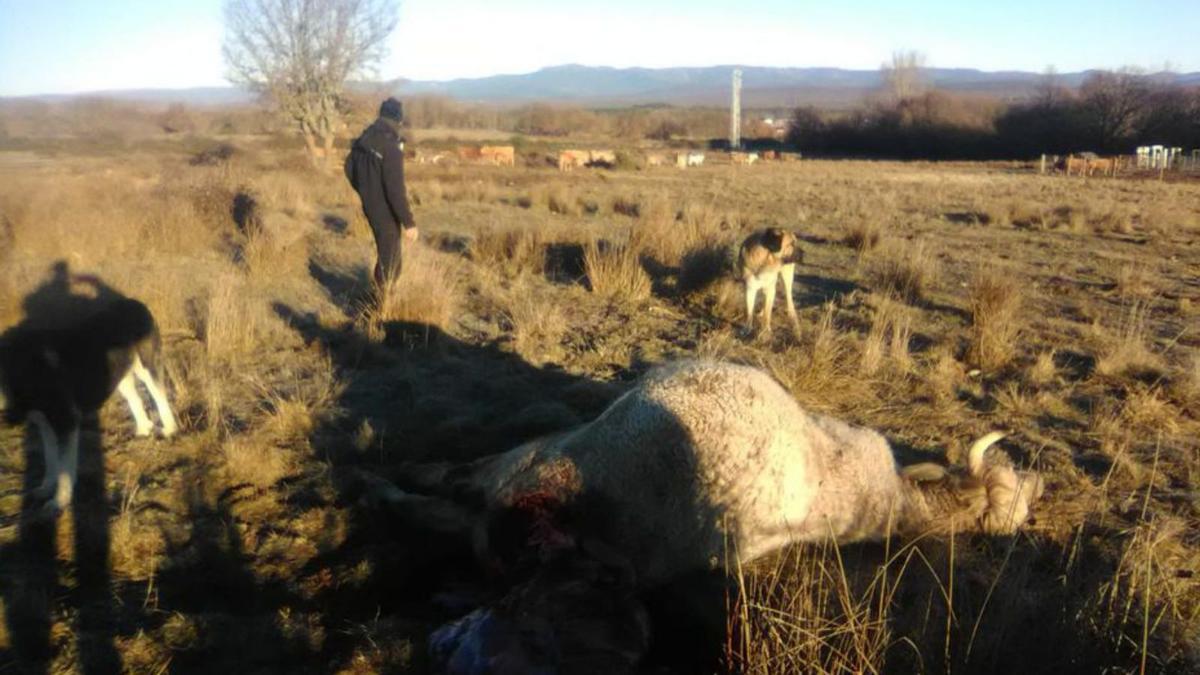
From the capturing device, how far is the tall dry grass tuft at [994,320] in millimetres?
6992

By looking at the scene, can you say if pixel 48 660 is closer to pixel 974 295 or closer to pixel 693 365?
pixel 693 365

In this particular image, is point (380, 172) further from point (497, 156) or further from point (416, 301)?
point (497, 156)

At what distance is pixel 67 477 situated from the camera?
4172 mm

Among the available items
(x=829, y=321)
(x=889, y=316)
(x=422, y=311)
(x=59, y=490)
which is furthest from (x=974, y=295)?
(x=59, y=490)

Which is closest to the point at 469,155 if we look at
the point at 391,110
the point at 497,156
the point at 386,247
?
the point at 497,156

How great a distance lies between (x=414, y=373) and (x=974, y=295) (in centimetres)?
566

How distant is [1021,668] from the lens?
2.62 metres


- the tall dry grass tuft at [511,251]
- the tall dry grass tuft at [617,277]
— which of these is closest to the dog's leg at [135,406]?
the tall dry grass tuft at [617,277]

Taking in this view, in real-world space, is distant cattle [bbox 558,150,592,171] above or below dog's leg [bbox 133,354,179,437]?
above

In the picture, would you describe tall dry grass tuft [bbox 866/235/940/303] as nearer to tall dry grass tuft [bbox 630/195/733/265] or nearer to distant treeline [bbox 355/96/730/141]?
tall dry grass tuft [bbox 630/195/733/265]

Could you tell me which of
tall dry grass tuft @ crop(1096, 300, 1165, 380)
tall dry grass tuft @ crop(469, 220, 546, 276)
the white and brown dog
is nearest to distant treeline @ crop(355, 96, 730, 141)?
tall dry grass tuft @ crop(469, 220, 546, 276)

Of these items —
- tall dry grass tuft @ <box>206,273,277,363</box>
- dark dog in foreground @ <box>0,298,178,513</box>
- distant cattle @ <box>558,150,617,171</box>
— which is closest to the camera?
dark dog in foreground @ <box>0,298,178,513</box>

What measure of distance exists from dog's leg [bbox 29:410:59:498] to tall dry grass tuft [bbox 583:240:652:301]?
5868 mm

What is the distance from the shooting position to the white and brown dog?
26.5 ft
